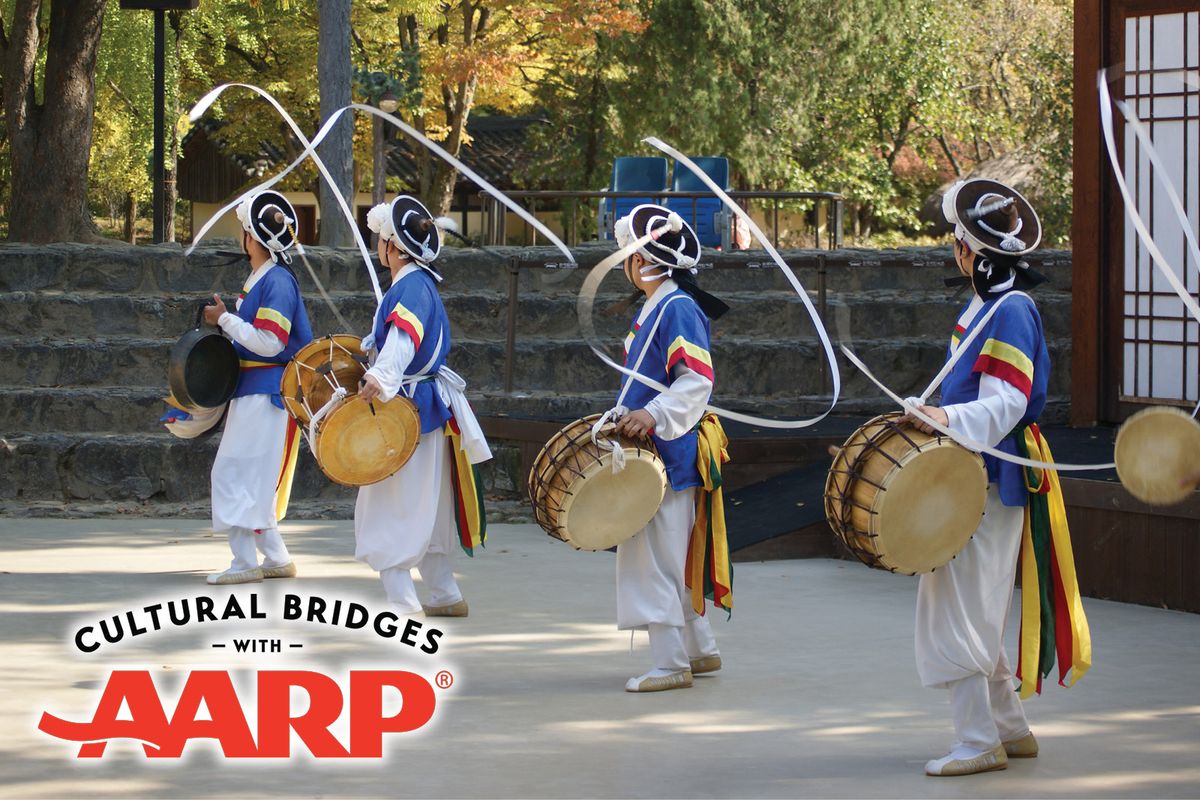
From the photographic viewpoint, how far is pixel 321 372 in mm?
6969

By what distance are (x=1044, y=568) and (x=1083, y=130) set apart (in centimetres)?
557

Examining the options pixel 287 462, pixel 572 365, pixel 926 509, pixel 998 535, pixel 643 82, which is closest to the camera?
pixel 926 509

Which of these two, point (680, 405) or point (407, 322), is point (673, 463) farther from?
point (407, 322)

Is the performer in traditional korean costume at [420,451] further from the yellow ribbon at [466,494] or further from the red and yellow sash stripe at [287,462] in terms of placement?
the red and yellow sash stripe at [287,462]

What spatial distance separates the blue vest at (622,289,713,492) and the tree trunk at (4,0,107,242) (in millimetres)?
8942

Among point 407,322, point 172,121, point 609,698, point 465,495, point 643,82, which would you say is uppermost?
point 643,82

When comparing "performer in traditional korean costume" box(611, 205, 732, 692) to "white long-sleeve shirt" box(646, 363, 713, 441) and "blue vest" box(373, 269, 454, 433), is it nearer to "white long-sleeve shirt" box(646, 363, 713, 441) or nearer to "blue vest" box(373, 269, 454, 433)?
"white long-sleeve shirt" box(646, 363, 713, 441)

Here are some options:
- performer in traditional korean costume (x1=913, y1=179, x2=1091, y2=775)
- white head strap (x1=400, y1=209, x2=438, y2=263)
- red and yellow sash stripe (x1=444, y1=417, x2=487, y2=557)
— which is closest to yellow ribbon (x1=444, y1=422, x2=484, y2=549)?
red and yellow sash stripe (x1=444, y1=417, x2=487, y2=557)

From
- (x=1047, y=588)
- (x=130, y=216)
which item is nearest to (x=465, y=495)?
(x=1047, y=588)

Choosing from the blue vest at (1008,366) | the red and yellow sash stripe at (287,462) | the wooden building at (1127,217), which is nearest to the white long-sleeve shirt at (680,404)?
the blue vest at (1008,366)

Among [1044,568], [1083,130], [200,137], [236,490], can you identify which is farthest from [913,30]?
[1044,568]

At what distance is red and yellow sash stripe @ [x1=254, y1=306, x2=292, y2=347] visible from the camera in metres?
7.70

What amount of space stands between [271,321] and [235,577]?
4.12 feet

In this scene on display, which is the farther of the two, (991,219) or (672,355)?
(672,355)
